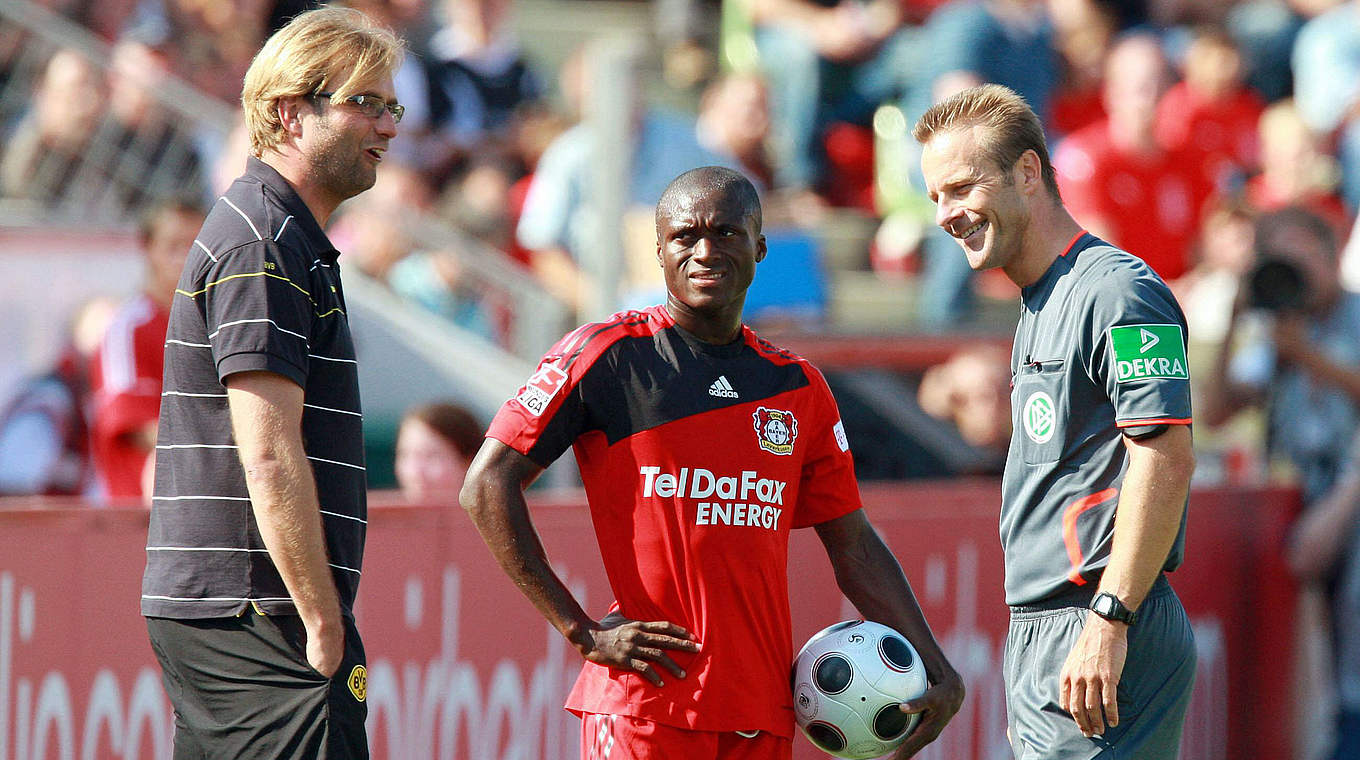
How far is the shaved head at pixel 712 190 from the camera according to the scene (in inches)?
141

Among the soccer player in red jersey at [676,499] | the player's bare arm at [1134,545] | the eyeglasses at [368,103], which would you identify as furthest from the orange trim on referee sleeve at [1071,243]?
the eyeglasses at [368,103]

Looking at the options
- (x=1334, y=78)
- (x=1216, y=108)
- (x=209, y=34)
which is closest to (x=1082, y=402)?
(x=209, y=34)

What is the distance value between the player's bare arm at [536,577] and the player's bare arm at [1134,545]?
89 cm

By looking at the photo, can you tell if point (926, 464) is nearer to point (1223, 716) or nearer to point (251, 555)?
point (1223, 716)

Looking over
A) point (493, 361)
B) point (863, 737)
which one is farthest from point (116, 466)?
point (863, 737)

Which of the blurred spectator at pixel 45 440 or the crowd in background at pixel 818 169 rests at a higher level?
the crowd in background at pixel 818 169

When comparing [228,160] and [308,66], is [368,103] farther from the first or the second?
[228,160]

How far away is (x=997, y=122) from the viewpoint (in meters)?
3.71

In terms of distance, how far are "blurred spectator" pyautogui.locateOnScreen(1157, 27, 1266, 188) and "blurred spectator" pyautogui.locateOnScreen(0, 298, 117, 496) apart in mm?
7197

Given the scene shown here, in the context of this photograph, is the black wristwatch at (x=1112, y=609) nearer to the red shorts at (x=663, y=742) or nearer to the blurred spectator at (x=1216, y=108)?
the red shorts at (x=663, y=742)

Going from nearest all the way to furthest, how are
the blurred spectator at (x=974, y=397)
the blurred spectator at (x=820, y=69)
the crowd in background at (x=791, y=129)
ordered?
1. the blurred spectator at (x=974, y=397)
2. the crowd in background at (x=791, y=129)
3. the blurred spectator at (x=820, y=69)

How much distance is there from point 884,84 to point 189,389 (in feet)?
24.6

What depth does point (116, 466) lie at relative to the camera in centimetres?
646

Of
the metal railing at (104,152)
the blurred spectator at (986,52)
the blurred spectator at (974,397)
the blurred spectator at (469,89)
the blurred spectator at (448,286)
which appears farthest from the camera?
the blurred spectator at (469,89)
